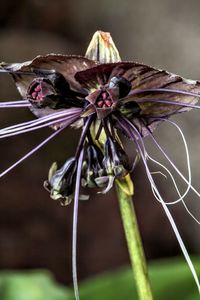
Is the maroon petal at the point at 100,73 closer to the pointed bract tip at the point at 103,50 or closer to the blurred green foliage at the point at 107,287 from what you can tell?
the pointed bract tip at the point at 103,50

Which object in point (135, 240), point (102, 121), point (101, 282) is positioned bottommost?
point (101, 282)

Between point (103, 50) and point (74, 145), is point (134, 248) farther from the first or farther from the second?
point (74, 145)

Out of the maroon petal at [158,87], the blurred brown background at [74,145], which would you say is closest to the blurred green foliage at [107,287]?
the maroon petal at [158,87]

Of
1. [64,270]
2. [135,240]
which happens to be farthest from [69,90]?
[64,270]

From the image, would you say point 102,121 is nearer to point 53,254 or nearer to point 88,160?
point 88,160

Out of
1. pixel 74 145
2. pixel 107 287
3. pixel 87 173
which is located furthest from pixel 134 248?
pixel 74 145

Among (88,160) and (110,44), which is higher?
(110,44)
